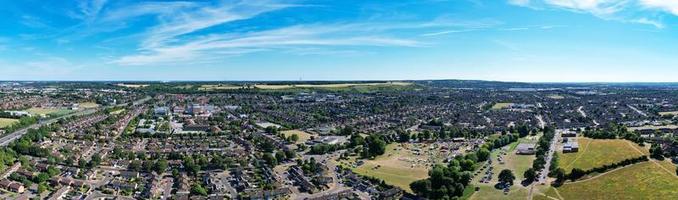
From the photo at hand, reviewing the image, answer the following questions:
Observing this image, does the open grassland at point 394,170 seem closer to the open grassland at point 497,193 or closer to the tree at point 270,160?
the open grassland at point 497,193

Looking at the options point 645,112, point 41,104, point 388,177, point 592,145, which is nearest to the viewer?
point 388,177

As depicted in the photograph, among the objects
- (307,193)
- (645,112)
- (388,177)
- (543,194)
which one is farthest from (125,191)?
(645,112)

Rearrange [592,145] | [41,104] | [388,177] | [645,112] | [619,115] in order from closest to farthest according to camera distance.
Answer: [388,177] < [592,145] < [619,115] < [645,112] < [41,104]

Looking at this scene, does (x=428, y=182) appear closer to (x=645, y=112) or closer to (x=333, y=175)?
(x=333, y=175)

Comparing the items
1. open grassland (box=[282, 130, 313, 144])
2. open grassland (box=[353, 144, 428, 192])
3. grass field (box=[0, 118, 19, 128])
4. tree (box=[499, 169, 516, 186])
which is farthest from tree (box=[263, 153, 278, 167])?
grass field (box=[0, 118, 19, 128])

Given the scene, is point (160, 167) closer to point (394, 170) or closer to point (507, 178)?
point (394, 170)

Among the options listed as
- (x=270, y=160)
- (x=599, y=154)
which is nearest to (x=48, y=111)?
(x=270, y=160)

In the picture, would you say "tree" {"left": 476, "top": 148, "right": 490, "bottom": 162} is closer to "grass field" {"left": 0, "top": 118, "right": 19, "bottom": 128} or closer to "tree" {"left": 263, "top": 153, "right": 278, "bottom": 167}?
"tree" {"left": 263, "top": 153, "right": 278, "bottom": 167}
